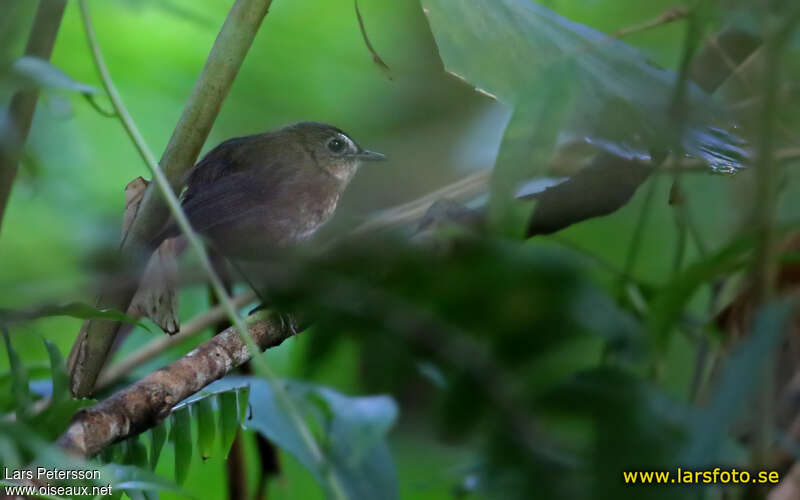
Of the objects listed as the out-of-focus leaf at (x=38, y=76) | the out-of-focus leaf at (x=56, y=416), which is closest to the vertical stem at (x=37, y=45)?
the out-of-focus leaf at (x=56, y=416)

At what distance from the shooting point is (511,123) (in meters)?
0.67

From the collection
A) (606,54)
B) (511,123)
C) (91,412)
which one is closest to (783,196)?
(606,54)

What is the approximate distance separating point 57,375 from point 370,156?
131 centimetres

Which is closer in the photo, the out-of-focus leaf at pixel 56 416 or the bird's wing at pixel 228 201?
the out-of-focus leaf at pixel 56 416

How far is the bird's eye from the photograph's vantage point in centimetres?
211

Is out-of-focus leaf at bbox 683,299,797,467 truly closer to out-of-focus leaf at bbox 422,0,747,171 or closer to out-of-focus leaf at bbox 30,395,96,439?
out-of-focus leaf at bbox 422,0,747,171

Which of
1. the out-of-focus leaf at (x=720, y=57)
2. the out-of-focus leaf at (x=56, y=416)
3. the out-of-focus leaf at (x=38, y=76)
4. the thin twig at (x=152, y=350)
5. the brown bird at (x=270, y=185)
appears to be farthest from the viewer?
the thin twig at (x=152, y=350)

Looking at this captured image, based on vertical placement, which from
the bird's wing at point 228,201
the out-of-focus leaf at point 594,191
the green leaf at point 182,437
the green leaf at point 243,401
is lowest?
the green leaf at point 182,437

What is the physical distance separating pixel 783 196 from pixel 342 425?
61 cm

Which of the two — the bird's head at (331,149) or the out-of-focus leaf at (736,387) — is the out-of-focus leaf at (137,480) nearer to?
the out-of-focus leaf at (736,387)

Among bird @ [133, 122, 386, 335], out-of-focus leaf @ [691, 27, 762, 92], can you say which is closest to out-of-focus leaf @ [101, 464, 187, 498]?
bird @ [133, 122, 386, 335]

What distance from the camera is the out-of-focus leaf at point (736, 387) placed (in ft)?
1.52

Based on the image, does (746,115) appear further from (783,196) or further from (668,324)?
(668,324)

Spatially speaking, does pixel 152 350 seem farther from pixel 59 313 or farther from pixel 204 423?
pixel 59 313
